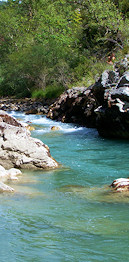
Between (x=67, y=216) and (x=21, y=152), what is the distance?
174 inches

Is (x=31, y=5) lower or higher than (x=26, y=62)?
higher

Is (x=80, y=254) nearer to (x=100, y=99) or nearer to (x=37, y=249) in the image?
(x=37, y=249)

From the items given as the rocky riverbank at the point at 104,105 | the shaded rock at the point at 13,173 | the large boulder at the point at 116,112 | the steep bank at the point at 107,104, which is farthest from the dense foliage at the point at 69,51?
the shaded rock at the point at 13,173

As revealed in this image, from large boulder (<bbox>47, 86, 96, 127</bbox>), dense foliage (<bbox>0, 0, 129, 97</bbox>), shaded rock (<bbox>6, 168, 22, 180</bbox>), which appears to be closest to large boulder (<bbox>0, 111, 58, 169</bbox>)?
shaded rock (<bbox>6, 168, 22, 180</bbox>)

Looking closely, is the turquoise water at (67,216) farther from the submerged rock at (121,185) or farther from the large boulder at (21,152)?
the large boulder at (21,152)

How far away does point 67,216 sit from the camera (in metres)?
5.68

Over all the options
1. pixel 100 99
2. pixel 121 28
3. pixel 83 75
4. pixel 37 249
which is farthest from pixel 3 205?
pixel 121 28

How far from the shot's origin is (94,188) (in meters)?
7.70

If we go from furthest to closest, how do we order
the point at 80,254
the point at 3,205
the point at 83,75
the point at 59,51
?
the point at 59,51 < the point at 83,75 < the point at 3,205 < the point at 80,254

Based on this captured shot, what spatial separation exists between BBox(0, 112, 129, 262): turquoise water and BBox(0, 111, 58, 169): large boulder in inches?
19.9

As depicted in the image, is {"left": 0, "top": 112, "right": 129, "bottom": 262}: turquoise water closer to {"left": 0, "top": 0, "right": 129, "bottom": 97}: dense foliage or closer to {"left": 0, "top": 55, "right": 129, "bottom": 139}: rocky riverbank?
{"left": 0, "top": 55, "right": 129, "bottom": 139}: rocky riverbank

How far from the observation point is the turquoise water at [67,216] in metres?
4.25

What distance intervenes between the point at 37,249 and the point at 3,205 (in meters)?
1.93

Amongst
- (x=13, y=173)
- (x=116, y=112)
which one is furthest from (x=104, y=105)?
(x=13, y=173)
